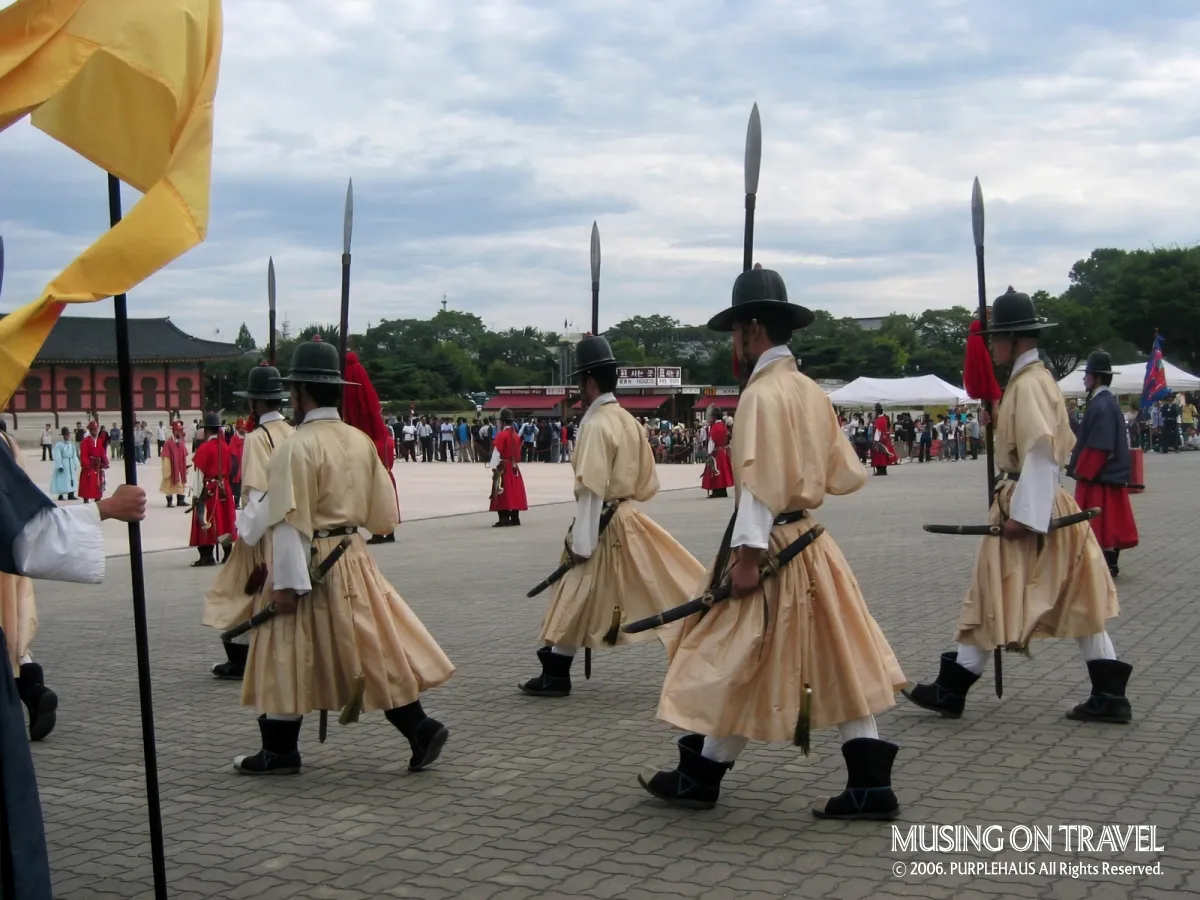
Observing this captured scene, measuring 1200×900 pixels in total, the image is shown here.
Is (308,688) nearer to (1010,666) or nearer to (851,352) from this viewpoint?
(1010,666)

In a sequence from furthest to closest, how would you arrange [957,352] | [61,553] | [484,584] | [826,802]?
1. [957,352]
2. [484,584]
3. [826,802]
4. [61,553]

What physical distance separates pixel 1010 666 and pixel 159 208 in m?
5.81

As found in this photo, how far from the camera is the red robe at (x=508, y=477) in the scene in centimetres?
1923

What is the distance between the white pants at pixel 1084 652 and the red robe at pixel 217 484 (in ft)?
28.1

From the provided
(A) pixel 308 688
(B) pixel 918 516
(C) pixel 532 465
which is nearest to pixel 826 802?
(A) pixel 308 688

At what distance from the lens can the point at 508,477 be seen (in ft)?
63.7

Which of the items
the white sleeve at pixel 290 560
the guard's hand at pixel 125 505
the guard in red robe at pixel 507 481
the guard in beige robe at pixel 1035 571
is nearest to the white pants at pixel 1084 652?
the guard in beige robe at pixel 1035 571

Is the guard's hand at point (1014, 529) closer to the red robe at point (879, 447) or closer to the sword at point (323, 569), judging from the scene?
the sword at point (323, 569)

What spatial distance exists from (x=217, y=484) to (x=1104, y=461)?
874cm

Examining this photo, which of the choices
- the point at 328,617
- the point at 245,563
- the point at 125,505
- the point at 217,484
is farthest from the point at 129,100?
the point at 217,484

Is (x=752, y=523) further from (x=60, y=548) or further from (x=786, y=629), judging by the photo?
(x=60, y=548)

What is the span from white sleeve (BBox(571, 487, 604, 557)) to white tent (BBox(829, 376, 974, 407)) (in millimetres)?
30142

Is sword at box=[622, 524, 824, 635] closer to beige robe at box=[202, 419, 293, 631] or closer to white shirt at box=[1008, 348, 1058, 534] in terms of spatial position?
white shirt at box=[1008, 348, 1058, 534]

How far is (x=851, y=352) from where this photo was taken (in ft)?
267
